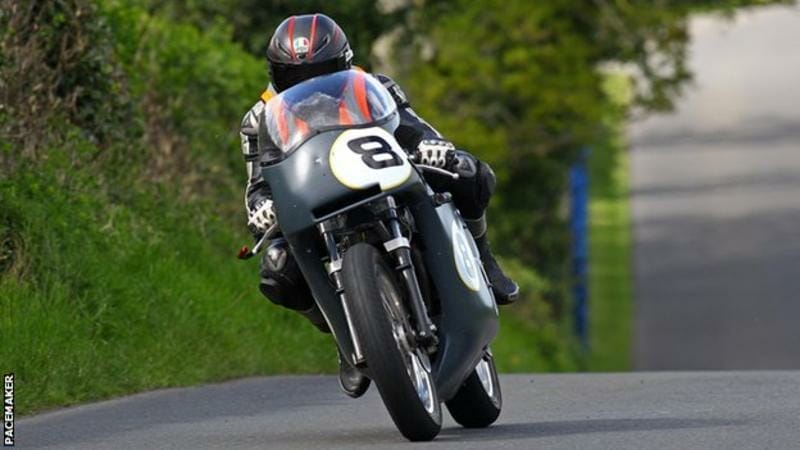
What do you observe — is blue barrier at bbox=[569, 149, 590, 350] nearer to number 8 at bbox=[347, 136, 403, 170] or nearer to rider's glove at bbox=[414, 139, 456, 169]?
rider's glove at bbox=[414, 139, 456, 169]

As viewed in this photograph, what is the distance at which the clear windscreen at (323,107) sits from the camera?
9.07m

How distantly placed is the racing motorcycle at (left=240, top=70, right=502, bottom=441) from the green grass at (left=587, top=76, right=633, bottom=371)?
1633 cm

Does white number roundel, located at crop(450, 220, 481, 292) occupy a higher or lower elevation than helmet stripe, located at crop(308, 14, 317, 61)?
lower

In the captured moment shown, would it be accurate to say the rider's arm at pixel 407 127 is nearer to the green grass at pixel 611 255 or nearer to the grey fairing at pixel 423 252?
the grey fairing at pixel 423 252

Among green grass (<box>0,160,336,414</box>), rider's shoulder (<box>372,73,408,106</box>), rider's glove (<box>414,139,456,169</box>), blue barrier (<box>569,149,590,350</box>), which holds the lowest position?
blue barrier (<box>569,149,590,350</box>)

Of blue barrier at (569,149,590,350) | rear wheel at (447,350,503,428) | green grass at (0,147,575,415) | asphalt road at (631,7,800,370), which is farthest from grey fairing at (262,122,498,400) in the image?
blue barrier at (569,149,590,350)

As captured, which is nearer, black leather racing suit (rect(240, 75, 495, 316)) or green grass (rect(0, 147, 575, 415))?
black leather racing suit (rect(240, 75, 495, 316))

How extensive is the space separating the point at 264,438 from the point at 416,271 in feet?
3.12

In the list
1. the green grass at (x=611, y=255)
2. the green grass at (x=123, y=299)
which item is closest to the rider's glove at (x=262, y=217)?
the green grass at (x=123, y=299)

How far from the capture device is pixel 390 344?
8555mm

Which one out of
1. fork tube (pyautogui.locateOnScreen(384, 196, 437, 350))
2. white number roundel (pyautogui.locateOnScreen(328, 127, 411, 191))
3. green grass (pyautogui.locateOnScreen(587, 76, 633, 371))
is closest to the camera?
white number roundel (pyautogui.locateOnScreen(328, 127, 411, 191))

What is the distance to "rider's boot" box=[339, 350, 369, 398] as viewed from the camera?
9586 mm

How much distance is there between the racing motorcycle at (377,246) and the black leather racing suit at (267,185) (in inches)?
Answer: 4.4

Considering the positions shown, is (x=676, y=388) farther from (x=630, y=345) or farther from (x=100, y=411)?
(x=630, y=345)
